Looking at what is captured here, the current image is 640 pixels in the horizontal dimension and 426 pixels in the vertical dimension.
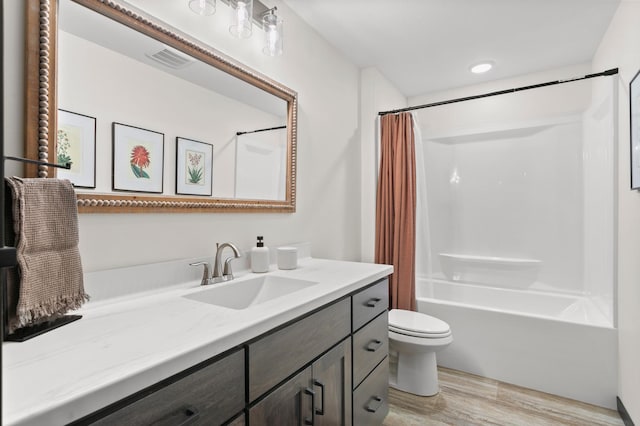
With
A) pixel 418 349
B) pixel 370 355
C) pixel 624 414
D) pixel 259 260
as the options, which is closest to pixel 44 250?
pixel 259 260

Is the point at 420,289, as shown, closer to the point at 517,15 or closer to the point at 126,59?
the point at 517,15

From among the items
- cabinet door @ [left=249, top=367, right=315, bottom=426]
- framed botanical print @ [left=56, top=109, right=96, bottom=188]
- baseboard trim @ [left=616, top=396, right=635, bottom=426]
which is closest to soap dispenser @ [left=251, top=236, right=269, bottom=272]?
cabinet door @ [left=249, top=367, right=315, bottom=426]

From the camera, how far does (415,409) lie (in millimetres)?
2039

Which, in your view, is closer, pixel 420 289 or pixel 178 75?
pixel 178 75

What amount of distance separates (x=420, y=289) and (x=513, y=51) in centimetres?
198

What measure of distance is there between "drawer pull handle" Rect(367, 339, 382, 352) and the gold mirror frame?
887mm

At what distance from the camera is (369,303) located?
1.62 meters

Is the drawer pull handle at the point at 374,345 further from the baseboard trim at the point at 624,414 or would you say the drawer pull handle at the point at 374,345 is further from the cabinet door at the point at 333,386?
the baseboard trim at the point at 624,414

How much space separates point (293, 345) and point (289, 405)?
7.0 inches

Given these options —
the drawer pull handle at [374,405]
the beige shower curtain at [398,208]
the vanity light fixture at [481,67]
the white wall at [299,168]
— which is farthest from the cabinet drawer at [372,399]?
the vanity light fixture at [481,67]

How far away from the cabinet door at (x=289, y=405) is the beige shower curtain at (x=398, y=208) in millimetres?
1681

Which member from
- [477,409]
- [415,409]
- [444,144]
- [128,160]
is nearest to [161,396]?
[128,160]

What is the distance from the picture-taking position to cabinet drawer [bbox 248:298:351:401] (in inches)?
37.3

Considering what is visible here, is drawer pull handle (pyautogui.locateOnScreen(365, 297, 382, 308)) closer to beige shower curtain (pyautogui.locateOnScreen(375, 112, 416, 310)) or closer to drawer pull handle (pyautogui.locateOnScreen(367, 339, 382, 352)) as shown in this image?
drawer pull handle (pyautogui.locateOnScreen(367, 339, 382, 352))
